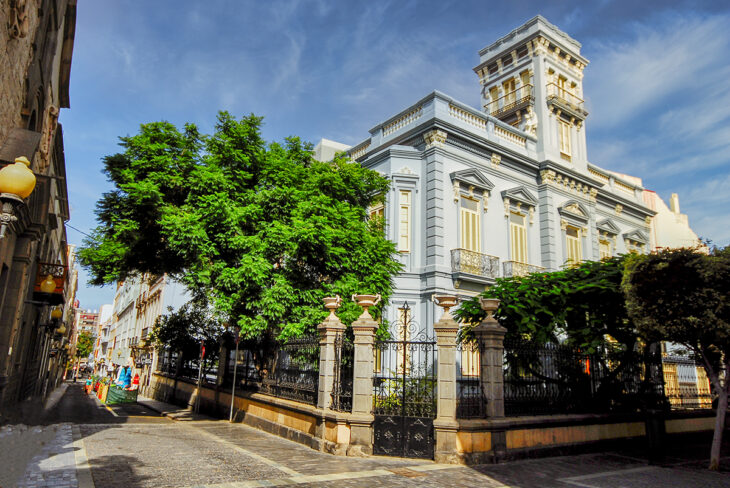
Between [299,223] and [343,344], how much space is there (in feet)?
11.6

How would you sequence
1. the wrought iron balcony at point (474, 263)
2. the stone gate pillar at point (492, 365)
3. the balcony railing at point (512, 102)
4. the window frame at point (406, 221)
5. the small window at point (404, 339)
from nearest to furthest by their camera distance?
1. the stone gate pillar at point (492, 365)
2. the small window at point (404, 339)
3. the wrought iron balcony at point (474, 263)
4. the window frame at point (406, 221)
5. the balcony railing at point (512, 102)

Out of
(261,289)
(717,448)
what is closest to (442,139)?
(261,289)

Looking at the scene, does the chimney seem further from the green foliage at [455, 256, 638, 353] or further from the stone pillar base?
the stone pillar base

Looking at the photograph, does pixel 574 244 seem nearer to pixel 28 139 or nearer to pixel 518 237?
pixel 518 237

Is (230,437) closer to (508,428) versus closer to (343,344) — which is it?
(343,344)

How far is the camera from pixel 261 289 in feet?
41.9

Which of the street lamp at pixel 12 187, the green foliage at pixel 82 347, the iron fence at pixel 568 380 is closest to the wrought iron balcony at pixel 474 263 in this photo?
the iron fence at pixel 568 380

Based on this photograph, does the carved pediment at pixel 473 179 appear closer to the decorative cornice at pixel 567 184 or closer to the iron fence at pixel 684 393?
the decorative cornice at pixel 567 184

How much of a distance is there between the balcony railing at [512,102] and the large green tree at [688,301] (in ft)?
50.1

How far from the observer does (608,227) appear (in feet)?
80.4

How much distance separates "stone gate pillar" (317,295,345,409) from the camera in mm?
10172

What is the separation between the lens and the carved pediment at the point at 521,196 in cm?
2025

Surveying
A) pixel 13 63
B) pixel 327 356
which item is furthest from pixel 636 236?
pixel 13 63

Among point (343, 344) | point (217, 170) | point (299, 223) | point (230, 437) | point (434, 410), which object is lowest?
point (230, 437)
